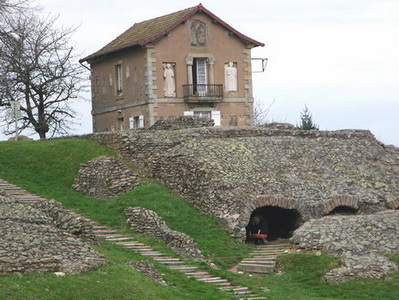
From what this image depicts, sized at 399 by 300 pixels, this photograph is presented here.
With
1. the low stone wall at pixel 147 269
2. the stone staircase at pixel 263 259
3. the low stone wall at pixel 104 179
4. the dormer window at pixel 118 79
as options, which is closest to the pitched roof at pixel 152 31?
the dormer window at pixel 118 79

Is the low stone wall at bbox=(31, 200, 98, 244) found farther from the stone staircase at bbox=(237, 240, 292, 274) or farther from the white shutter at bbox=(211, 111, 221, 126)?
the white shutter at bbox=(211, 111, 221, 126)

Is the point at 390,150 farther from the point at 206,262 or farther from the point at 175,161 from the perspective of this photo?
the point at 206,262

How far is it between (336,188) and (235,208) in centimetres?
511

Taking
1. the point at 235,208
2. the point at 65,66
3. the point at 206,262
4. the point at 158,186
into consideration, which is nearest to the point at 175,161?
the point at 158,186

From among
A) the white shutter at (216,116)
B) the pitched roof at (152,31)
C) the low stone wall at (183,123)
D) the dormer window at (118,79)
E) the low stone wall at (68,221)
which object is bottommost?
the low stone wall at (68,221)

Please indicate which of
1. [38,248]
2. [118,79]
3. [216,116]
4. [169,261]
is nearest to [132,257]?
[169,261]

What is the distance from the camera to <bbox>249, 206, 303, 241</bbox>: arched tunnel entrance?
142 feet

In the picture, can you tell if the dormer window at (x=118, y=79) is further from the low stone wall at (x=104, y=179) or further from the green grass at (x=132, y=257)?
the low stone wall at (x=104, y=179)

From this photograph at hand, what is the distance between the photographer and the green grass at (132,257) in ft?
95.2

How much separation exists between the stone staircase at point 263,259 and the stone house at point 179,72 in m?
17.7

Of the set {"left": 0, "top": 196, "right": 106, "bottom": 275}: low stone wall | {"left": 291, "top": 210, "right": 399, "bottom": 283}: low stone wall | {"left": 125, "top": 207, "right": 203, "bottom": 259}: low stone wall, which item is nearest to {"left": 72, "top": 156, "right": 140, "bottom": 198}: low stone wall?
{"left": 125, "top": 207, "right": 203, "bottom": 259}: low stone wall

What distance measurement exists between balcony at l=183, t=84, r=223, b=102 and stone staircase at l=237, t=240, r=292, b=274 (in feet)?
58.0

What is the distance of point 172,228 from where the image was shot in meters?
39.9

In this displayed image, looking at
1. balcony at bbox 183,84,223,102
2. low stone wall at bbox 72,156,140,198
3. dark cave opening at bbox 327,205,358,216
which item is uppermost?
balcony at bbox 183,84,223,102
